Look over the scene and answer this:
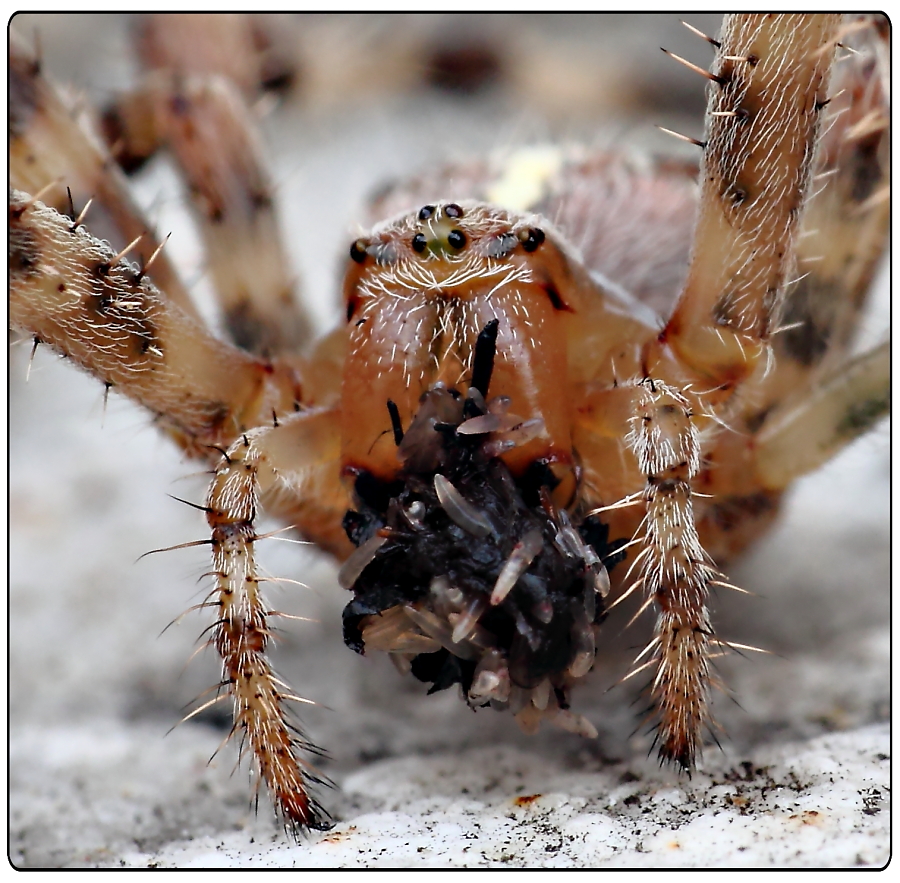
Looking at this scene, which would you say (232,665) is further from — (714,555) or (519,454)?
(714,555)

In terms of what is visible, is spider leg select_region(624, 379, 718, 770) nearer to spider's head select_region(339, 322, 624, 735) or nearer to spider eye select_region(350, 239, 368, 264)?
spider's head select_region(339, 322, 624, 735)

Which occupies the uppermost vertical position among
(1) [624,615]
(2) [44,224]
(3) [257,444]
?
(2) [44,224]

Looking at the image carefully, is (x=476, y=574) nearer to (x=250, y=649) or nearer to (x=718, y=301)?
(x=250, y=649)

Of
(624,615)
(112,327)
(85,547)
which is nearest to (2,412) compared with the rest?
(112,327)

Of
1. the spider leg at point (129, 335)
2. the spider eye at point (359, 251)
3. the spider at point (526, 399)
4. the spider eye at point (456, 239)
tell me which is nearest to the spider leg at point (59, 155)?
the spider at point (526, 399)

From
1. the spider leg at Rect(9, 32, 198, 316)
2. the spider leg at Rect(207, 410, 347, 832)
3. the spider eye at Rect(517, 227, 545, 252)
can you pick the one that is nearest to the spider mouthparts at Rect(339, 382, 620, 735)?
the spider leg at Rect(207, 410, 347, 832)

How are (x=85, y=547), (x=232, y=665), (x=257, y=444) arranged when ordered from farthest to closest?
(x=85, y=547) → (x=257, y=444) → (x=232, y=665)

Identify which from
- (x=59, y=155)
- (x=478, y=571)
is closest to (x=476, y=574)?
(x=478, y=571)
